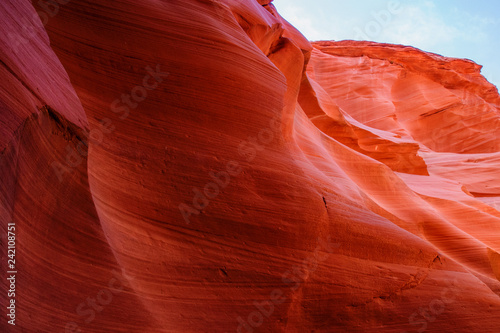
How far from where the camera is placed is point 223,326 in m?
2.94

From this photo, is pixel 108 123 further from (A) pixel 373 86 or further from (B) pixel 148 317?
(A) pixel 373 86

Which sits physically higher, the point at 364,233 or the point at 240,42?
the point at 240,42

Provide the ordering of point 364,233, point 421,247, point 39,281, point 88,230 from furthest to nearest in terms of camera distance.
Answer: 1. point 421,247
2. point 364,233
3. point 88,230
4. point 39,281

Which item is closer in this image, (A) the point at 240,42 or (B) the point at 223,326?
(B) the point at 223,326

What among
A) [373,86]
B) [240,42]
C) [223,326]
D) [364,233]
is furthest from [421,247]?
[373,86]

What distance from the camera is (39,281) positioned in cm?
227

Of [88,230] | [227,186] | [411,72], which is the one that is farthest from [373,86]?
[88,230]

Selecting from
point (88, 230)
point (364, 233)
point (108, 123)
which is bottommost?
point (88, 230)

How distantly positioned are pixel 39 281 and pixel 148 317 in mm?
874

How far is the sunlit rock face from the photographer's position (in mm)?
2248

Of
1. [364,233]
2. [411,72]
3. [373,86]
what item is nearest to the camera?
[364,233]

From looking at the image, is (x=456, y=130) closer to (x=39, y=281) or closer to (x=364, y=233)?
(x=364, y=233)

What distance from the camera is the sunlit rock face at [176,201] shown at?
7.38ft

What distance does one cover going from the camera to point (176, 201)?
2949 mm
